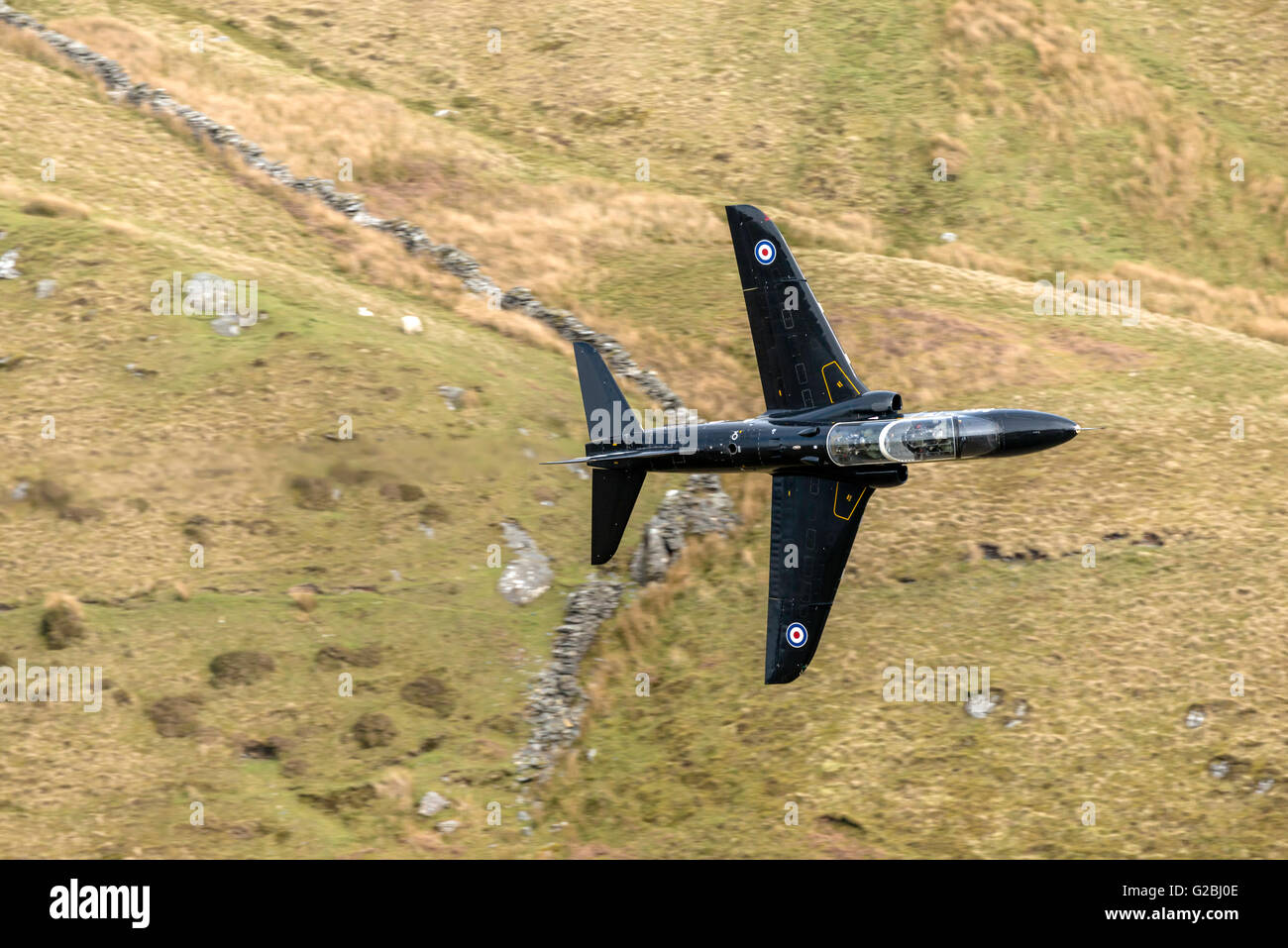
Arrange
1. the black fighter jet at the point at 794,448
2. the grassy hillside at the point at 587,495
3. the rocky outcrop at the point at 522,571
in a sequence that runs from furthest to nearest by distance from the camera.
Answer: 1. the rocky outcrop at the point at 522,571
2. the grassy hillside at the point at 587,495
3. the black fighter jet at the point at 794,448

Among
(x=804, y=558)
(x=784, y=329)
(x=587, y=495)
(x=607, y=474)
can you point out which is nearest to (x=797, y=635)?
(x=804, y=558)

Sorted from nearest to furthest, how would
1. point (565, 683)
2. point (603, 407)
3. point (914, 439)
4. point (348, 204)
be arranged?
point (914, 439)
point (603, 407)
point (565, 683)
point (348, 204)

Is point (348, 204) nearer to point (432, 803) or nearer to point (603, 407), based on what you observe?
point (603, 407)

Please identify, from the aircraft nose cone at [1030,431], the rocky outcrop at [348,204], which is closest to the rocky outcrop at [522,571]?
the rocky outcrop at [348,204]

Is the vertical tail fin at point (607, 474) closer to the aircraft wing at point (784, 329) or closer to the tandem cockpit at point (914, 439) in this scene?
the aircraft wing at point (784, 329)

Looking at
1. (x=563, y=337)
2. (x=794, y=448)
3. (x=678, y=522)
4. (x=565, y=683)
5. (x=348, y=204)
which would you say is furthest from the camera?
(x=348, y=204)

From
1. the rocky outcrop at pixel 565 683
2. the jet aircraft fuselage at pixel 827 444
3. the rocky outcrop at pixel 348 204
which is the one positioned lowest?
the rocky outcrop at pixel 565 683

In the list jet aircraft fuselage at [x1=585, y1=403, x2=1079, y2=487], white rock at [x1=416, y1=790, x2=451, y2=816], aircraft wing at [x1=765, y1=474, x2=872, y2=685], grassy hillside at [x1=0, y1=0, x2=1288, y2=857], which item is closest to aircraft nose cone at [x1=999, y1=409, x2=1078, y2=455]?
jet aircraft fuselage at [x1=585, y1=403, x2=1079, y2=487]
